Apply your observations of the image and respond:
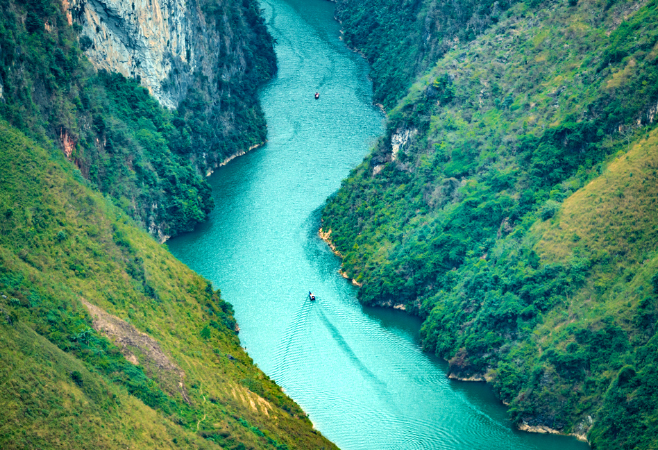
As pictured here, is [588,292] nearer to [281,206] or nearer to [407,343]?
[407,343]

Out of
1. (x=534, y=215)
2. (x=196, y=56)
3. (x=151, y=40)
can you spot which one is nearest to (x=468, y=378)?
(x=534, y=215)

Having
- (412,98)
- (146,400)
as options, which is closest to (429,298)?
(412,98)

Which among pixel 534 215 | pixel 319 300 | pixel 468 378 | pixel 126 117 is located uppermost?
pixel 534 215

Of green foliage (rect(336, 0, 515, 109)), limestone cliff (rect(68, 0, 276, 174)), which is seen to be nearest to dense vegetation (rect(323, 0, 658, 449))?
green foliage (rect(336, 0, 515, 109))

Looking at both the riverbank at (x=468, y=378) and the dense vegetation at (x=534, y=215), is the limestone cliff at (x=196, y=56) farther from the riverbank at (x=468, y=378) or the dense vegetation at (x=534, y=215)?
the dense vegetation at (x=534, y=215)

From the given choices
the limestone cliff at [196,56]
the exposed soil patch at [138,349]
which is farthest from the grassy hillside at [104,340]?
the limestone cliff at [196,56]

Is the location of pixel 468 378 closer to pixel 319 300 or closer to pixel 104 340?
pixel 319 300
